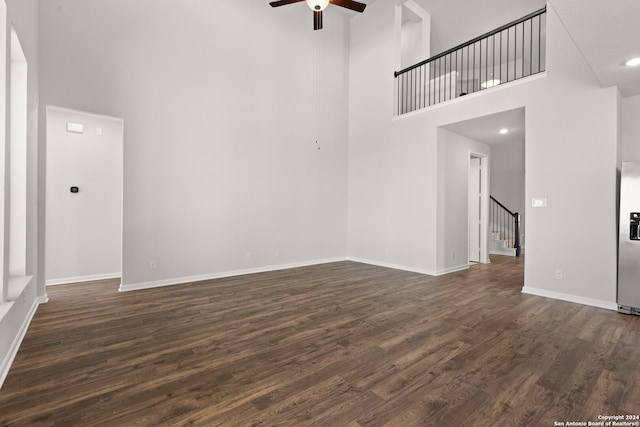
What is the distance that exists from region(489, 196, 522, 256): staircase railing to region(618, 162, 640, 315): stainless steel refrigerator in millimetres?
4810

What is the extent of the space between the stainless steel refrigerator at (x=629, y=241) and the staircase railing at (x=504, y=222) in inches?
189

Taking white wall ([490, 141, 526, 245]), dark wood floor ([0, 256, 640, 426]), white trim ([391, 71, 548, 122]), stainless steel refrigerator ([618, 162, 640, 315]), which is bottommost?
dark wood floor ([0, 256, 640, 426])

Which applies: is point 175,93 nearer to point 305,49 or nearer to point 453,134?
point 305,49

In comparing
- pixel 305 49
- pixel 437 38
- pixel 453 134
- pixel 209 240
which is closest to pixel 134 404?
pixel 209 240

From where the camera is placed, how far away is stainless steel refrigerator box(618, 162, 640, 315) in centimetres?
347

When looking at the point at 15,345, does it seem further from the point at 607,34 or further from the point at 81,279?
the point at 607,34

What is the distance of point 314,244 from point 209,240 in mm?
2292

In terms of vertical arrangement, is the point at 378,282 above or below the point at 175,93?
below

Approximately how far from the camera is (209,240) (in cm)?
517

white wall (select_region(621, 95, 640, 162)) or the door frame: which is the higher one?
white wall (select_region(621, 95, 640, 162))

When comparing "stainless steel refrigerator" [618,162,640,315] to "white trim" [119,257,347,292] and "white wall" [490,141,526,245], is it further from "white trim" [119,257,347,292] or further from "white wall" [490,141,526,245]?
"white wall" [490,141,526,245]

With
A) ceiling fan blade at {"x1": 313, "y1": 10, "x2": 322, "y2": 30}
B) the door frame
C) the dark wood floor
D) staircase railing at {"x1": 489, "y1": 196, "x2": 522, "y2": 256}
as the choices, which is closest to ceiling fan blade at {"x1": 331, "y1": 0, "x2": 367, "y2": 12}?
ceiling fan blade at {"x1": 313, "y1": 10, "x2": 322, "y2": 30}

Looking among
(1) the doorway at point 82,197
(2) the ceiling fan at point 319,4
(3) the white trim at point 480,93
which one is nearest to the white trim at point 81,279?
(1) the doorway at point 82,197

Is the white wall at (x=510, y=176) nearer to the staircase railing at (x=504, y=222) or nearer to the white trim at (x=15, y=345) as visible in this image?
the staircase railing at (x=504, y=222)
